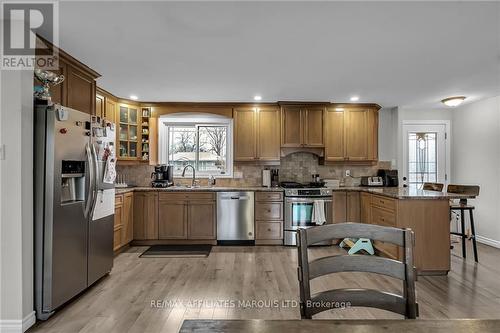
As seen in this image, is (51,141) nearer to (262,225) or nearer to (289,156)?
(262,225)

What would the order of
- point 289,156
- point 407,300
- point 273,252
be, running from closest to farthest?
1. point 407,300
2. point 273,252
3. point 289,156

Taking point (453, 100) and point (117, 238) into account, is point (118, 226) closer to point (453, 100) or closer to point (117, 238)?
point (117, 238)

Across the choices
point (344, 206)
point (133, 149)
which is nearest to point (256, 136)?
point (344, 206)

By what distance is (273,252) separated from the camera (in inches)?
164

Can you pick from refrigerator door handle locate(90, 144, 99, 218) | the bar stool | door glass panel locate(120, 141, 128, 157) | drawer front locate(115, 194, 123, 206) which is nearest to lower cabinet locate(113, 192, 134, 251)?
drawer front locate(115, 194, 123, 206)

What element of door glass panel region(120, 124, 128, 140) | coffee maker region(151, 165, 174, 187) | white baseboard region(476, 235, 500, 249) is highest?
door glass panel region(120, 124, 128, 140)

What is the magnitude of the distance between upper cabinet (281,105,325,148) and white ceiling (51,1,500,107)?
2.49ft

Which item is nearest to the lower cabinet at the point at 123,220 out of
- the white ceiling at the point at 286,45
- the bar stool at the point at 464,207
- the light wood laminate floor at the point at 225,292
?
the light wood laminate floor at the point at 225,292

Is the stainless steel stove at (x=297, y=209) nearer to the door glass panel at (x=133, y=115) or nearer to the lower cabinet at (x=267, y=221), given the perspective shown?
the lower cabinet at (x=267, y=221)

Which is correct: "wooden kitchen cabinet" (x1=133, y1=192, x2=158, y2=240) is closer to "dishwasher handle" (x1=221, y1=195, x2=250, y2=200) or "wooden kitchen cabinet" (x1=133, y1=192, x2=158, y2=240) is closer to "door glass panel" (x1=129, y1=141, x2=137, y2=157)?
"door glass panel" (x1=129, y1=141, x2=137, y2=157)

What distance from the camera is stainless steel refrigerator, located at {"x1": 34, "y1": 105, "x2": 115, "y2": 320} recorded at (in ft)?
7.38

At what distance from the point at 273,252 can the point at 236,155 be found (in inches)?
66.9

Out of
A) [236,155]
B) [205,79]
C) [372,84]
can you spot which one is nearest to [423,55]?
[372,84]

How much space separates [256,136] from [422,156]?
317cm
